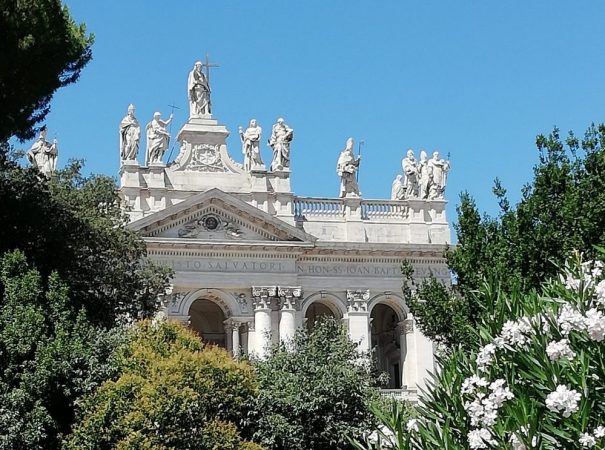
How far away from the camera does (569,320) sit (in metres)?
11.5

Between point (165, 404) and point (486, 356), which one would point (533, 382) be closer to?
point (486, 356)

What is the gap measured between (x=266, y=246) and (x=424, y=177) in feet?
28.3

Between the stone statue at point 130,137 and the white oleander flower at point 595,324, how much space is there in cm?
3490

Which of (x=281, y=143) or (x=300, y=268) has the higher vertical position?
(x=281, y=143)

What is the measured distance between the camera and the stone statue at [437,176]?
159ft

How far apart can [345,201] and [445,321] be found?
20.8 m

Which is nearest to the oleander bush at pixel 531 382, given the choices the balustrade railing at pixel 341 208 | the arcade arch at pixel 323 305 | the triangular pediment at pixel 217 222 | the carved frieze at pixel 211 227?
the triangular pediment at pixel 217 222

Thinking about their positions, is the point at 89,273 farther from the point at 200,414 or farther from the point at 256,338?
the point at 256,338

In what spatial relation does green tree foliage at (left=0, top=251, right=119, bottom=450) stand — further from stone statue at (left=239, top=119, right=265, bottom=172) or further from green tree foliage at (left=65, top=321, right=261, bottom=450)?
stone statue at (left=239, top=119, right=265, bottom=172)

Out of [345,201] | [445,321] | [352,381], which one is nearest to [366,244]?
[345,201]

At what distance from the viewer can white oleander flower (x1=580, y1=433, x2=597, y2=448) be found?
35.1 feet

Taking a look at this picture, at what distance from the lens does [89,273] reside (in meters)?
28.5

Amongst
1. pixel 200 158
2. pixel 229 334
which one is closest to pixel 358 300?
pixel 229 334

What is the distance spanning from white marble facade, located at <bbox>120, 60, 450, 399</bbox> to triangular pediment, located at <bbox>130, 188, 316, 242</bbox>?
4cm
